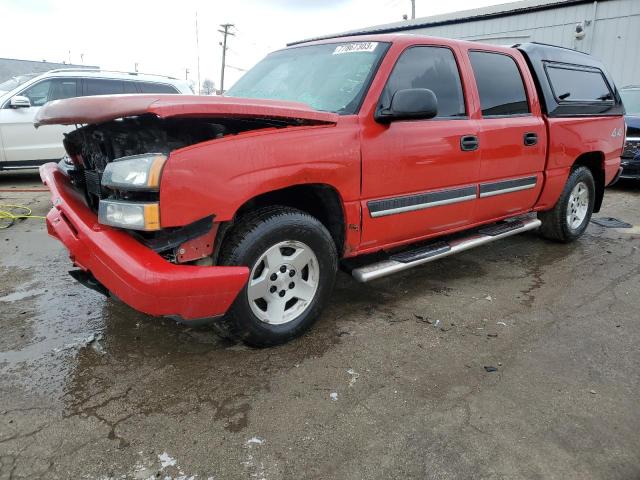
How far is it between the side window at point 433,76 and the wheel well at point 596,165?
2.16 metres

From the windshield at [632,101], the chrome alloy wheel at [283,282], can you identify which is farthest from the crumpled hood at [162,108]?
the windshield at [632,101]

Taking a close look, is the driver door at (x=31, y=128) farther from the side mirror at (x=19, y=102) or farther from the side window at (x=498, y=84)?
the side window at (x=498, y=84)

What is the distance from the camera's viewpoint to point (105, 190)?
2678 mm

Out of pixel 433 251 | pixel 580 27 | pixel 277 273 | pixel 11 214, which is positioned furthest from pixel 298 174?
pixel 580 27

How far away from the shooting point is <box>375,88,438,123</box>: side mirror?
288 centimetres

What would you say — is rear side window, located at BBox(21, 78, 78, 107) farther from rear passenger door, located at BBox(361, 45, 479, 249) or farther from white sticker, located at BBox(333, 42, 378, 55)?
rear passenger door, located at BBox(361, 45, 479, 249)

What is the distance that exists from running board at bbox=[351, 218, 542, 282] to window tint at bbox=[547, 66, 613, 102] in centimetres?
127

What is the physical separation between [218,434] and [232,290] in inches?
26.2

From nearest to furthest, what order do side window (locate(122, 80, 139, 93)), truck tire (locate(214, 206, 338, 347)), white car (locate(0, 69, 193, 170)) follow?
truck tire (locate(214, 206, 338, 347))
white car (locate(0, 69, 193, 170))
side window (locate(122, 80, 139, 93))

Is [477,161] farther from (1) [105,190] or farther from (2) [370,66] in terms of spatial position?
(1) [105,190]

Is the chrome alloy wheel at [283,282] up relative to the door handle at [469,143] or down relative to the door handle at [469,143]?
down

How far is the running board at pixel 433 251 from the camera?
3172 millimetres

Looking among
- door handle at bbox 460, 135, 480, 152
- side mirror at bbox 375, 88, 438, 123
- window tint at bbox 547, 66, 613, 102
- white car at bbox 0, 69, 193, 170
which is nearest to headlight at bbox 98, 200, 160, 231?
side mirror at bbox 375, 88, 438, 123

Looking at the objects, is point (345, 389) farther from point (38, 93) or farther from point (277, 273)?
point (38, 93)
